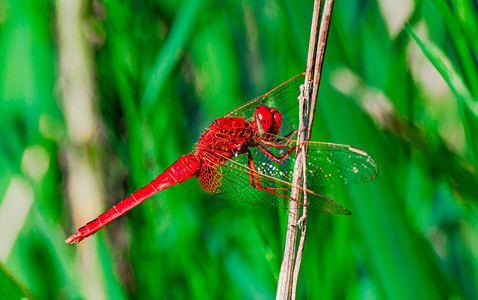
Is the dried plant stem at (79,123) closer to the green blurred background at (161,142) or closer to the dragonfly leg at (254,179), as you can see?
the green blurred background at (161,142)

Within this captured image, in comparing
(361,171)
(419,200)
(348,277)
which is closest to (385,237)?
(361,171)

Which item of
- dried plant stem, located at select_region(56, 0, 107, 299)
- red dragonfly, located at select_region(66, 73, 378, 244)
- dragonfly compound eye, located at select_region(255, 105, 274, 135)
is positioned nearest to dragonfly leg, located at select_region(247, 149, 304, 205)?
red dragonfly, located at select_region(66, 73, 378, 244)

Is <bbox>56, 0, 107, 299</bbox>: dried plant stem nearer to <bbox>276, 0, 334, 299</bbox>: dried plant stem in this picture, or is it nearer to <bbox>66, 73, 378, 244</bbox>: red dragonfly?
<bbox>66, 73, 378, 244</bbox>: red dragonfly

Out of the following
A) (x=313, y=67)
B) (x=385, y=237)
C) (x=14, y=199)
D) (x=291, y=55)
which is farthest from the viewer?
(x=14, y=199)

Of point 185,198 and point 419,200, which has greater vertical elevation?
point 185,198

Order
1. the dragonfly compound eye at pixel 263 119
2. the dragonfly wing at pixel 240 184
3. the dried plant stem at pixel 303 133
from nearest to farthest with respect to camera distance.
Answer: the dried plant stem at pixel 303 133, the dragonfly wing at pixel 240 184, the dragonfly compound eye at pixel 263 119

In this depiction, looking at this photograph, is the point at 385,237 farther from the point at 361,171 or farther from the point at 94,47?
the point at 94,47

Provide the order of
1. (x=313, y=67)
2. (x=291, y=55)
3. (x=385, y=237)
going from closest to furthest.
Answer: (x=385, y=237)
(x=313, y=67)
(x=291, y=55)

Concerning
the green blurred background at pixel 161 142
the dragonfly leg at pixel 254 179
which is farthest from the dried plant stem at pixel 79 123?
the dragonfly leg at pixel 254 179
